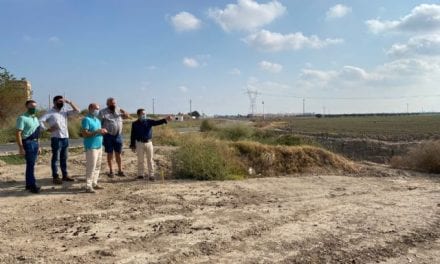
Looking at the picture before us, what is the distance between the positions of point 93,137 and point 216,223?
3599 mm

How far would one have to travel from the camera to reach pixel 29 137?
962 centimetres

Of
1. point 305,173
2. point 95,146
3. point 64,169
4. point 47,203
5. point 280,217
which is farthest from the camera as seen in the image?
point 305,173

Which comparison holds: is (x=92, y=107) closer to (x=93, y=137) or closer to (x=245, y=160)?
(x=93, y=137)

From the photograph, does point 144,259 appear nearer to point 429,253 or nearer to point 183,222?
point 183,222

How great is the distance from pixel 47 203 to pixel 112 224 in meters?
2.00

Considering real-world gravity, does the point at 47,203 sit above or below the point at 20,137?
below

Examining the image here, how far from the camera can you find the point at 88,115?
10.3m

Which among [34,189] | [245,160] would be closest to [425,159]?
[245,160]

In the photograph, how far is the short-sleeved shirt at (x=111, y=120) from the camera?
1143cm

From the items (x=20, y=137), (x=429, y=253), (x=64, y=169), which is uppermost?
(x=20, y=137)

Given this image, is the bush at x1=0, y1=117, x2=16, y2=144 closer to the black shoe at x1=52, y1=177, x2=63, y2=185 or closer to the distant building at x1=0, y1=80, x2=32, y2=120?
the distant building at x1=0, y1=80, x2=32, y2=120

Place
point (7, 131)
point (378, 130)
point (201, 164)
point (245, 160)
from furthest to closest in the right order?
point (378, 130), point (7, 131), point (245, 160), point (201, 164)

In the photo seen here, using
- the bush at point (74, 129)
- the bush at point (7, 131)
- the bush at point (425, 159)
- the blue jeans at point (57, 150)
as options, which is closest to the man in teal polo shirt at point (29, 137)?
the blue jeans at point (57, 150)

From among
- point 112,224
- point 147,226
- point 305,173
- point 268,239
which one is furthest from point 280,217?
point 305,173
